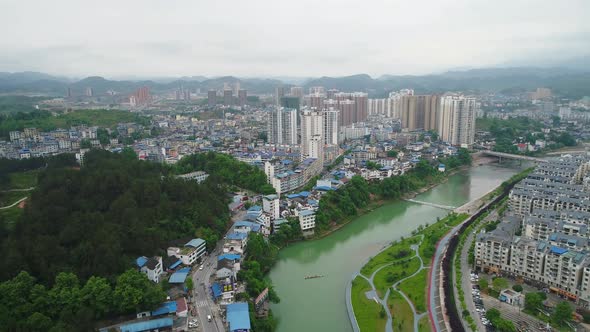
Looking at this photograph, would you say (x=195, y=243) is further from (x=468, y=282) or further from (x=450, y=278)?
(x=468, y=282)

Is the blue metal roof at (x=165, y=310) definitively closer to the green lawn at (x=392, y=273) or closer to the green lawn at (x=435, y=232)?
the green lawn at (x=392, y=273)

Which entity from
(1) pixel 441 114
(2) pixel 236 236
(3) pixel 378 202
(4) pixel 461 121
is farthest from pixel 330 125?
(2) pixel 236 236

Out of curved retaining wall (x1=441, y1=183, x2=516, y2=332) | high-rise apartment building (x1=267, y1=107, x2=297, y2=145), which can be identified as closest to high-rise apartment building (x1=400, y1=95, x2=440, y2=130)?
high-rise apartment building (x1=267, y1=107, x2=297, y2=145)

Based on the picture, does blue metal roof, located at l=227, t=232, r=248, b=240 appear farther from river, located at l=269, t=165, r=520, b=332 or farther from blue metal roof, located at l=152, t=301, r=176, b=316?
blue metal roof, located at l=152, t=301, r=176, b=316

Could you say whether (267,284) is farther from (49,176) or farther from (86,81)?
(86,81)

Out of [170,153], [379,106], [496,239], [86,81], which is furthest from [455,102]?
[86,81]

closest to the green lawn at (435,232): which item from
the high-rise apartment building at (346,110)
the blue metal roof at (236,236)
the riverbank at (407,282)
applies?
the riverbank at (407,282)
